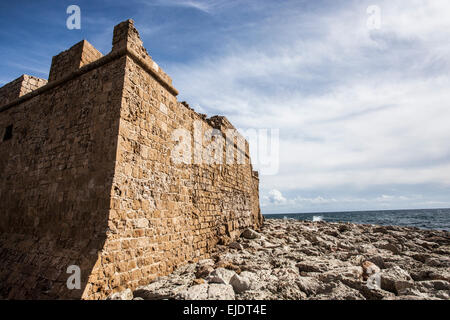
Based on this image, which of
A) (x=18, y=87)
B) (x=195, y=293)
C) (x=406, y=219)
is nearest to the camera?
(x=195, y=293)

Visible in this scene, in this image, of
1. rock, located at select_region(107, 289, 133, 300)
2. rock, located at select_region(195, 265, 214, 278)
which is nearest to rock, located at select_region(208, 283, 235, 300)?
rock, located at select_region(195, 265, 214, 278)

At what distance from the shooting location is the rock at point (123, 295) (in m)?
3.11

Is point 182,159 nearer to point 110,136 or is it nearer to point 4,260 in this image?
point 110,136

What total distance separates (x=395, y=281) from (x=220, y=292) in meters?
2.79

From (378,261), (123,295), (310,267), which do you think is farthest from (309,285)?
(123,295)

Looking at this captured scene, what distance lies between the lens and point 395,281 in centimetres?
354

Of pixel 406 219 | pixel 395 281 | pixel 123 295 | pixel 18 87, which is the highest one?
pixel 18 87

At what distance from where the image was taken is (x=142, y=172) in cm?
420

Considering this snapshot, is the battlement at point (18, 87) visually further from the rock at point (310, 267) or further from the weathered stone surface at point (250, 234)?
the rock at point (310, 267)

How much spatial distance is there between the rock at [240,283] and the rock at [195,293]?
0.43 meters

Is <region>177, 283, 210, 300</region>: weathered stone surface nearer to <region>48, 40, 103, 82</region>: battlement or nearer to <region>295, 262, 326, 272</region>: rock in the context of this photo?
<region>295, 262, 326, 272</region>: rock

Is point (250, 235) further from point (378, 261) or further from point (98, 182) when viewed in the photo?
point (98, 182)
